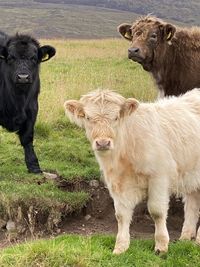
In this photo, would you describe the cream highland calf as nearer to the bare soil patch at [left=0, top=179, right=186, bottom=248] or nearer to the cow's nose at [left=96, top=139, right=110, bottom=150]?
the cow's nose at [left=96, top=139, right=110, bottom=150]

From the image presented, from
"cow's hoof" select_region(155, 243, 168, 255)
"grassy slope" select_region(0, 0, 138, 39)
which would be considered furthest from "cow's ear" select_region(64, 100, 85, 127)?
"grassy slope" select_region(0, 0, 138, 39)

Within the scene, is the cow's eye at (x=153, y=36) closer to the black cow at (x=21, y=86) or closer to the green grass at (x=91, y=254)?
the black cow at (x=21, y=86)

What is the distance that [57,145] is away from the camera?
32.9 feet

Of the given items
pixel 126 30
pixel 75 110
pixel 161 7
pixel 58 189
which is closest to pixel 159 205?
pixel 75 110

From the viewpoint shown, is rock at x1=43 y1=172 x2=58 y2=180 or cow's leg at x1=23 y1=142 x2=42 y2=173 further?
cow's leg at x1=23 y1=142 x2=42 y2=173

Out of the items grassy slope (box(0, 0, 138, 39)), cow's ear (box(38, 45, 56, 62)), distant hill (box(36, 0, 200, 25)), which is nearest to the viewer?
cow's ear (box(38, 45, 56, 62))

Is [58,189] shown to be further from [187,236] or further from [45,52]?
[45,52]

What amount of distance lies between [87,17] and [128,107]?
132 metres

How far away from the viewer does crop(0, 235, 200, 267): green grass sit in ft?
18.6

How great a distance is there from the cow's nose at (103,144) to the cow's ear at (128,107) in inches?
16.3

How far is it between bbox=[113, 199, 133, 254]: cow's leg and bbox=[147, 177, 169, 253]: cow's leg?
254 millimetres

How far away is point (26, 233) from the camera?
7.41m

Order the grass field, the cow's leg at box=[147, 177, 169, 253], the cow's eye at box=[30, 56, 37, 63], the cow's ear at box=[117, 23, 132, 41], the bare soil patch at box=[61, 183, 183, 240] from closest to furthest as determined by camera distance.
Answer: the grass field
the cow's leg at box=[147, 177, 169, 253]
the bare soil patch at box=[61, 183, 183, 240]
the cow's eye at box=[30, 56, 37, 63]
the cow's ear at box=[117, 23, 132, 41]

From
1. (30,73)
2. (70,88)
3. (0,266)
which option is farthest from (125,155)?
(70,88)
